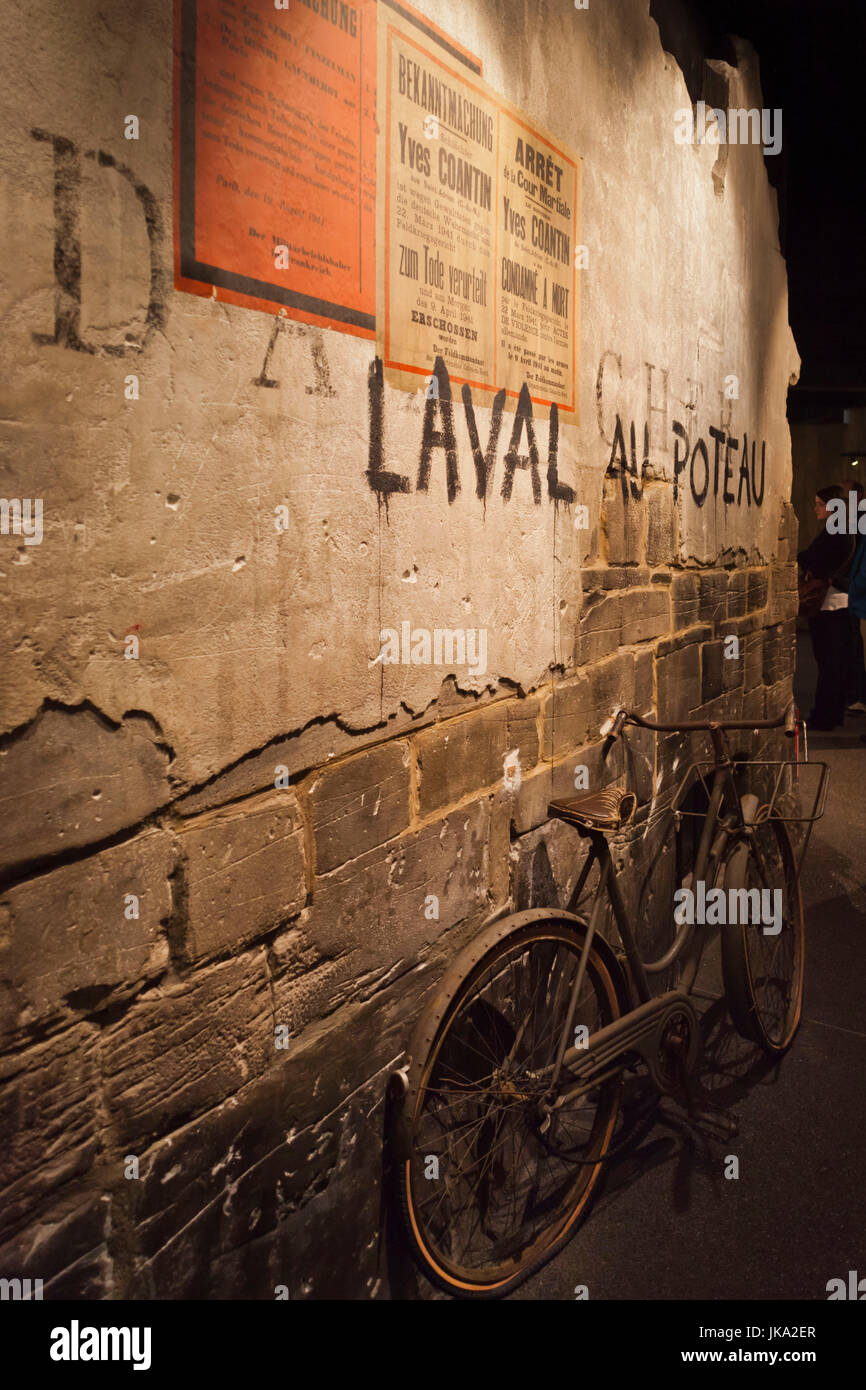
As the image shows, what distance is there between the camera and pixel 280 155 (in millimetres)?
1506

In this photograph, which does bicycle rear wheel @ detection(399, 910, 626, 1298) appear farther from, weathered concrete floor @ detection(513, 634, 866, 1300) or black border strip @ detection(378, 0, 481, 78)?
black border strip @ detection(378, 0, 481, 78)

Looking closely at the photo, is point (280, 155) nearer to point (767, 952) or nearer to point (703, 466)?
point (703, 466)

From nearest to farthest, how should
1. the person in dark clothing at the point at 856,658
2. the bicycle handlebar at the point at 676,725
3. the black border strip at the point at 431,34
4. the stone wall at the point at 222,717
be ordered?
the stone wall at the point at 222,717 → the black border strip at the point at 431,34 → the bicycle handlebar at the point at 676,725 → the person in dark clothing at the point at 856,658

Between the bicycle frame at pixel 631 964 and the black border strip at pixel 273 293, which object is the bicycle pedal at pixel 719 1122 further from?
the black border strip at pixel 273 293

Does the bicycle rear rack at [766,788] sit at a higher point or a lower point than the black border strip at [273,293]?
lower

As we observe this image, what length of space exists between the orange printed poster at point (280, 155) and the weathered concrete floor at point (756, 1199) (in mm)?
2062

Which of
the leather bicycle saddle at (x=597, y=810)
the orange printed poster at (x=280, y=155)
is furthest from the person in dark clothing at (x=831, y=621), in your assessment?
the orange printed poster at (x=280, y=155)

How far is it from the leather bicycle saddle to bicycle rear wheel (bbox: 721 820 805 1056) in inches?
31.8

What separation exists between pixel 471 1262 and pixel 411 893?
896 mm

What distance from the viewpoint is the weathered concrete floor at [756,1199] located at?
2.16 meters

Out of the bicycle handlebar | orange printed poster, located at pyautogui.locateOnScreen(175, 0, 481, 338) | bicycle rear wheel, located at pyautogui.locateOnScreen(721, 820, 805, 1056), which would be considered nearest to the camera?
orange printed poster, located at pyautogui.locateOnScreen(175, 0, 481, 338)

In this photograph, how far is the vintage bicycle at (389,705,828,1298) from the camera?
1937mm

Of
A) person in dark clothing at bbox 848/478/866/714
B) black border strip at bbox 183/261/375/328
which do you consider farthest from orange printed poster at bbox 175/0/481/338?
person in dark clothing at bbox 848/478/866/714

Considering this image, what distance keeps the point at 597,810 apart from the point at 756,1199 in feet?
3.69
